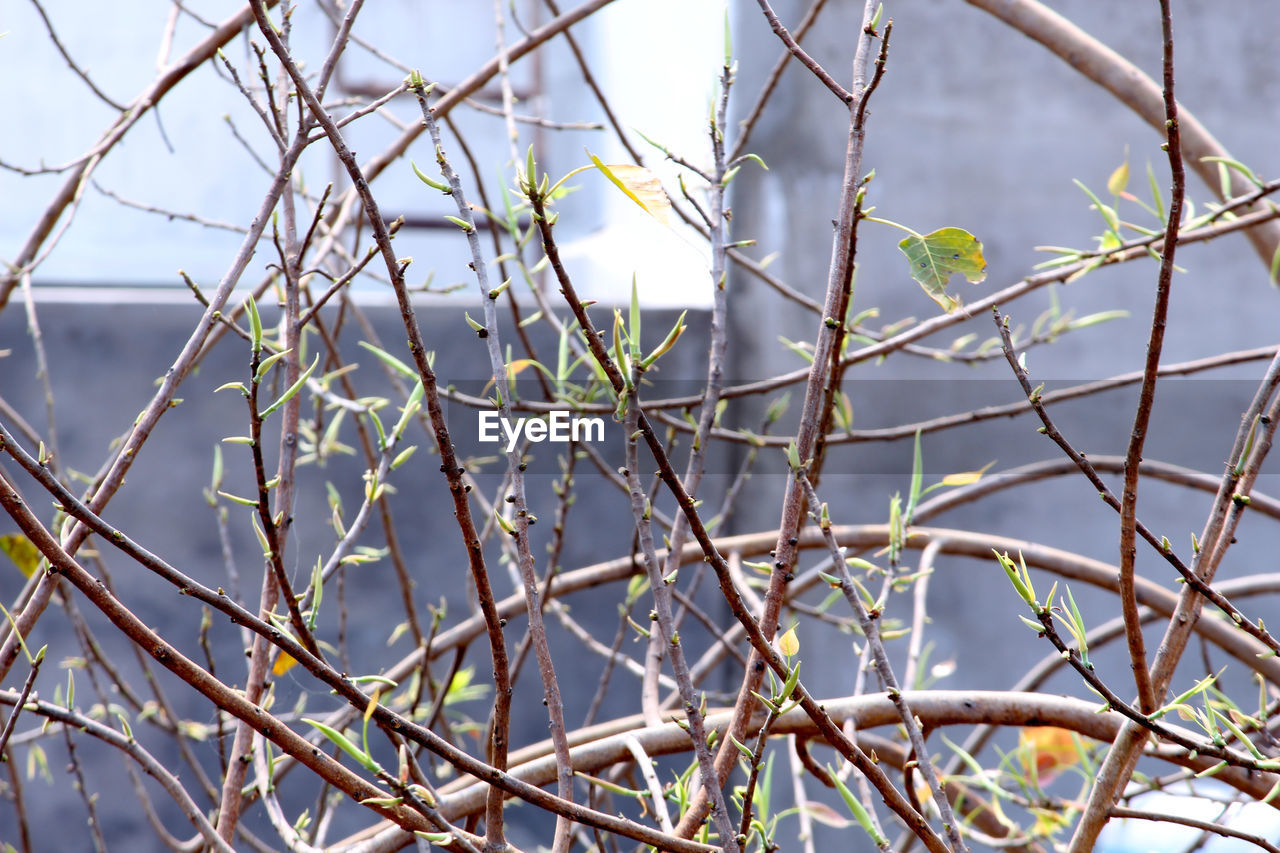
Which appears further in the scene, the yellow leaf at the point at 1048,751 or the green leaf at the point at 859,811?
the yellow leaf at the point at 1048,751

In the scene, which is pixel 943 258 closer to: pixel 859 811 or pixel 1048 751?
pixel 859 811

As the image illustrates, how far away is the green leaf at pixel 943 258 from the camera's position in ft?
1.02

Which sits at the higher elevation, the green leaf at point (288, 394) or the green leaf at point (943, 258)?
the green leaf at point (943, 258)

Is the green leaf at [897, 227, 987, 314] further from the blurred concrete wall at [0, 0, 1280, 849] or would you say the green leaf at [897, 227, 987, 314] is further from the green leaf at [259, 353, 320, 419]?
the blurred concrete wall at [0, 0, 1280, 849]

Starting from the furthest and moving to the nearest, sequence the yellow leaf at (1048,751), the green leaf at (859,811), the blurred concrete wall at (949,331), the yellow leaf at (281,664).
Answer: the blurred concrete wall at (949,331)
the yellow leaf at (1048,751)
the yellow leaf at (281,664)
the green leaf at (859,811)

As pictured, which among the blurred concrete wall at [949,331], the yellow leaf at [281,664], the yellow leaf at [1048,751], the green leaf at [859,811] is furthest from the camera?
the blurred concrete wall at [949,331]

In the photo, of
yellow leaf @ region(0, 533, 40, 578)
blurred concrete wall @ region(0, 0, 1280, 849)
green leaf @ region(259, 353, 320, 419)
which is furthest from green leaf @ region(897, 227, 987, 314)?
blurred concrete wall @ region(0, 0, 1280, 849)

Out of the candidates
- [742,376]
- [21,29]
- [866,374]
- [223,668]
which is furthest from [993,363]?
[21,29]

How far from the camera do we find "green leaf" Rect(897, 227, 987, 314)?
0.31 meters

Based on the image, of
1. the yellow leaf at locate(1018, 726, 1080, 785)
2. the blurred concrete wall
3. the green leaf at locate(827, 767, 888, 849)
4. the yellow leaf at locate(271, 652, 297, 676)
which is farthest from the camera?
the blurred concrete wall

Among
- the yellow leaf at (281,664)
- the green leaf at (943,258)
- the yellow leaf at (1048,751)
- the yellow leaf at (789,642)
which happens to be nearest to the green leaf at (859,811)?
the yellow leaf at (789,642)

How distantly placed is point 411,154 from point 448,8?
3.39 feet

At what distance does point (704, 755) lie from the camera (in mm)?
263

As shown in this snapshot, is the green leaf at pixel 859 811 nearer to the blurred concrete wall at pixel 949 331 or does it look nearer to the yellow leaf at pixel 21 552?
the yellow leaf at pixel 21 552
